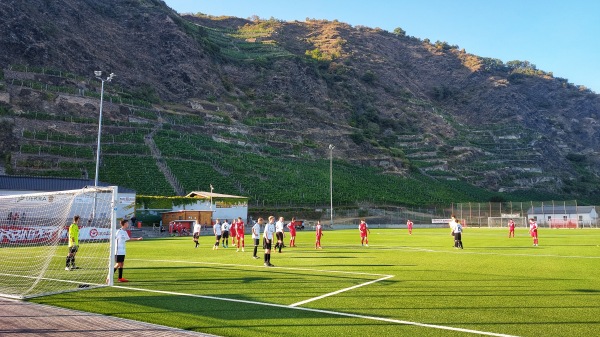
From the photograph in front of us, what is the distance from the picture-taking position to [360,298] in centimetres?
1102

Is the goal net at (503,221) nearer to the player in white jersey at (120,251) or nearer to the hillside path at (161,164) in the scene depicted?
the hillside path at (161,164)

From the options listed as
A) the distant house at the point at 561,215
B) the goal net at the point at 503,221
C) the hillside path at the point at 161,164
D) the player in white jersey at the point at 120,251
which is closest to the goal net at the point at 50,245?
the player in white jersey at the point at 120,251

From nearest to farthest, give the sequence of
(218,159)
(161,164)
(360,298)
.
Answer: (360,298) → (161,164) → (218,159)

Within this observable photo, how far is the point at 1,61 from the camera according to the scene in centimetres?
8156

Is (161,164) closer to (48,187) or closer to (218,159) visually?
(218,159)

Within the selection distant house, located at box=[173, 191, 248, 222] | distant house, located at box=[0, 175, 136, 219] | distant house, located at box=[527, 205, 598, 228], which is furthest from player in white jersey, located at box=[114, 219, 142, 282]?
distant house, located at box=[527, 205, 598, 228]

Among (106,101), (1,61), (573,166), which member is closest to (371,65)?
(573,166)

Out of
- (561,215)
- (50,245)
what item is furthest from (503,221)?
(50,245)

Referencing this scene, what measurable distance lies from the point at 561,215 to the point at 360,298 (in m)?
64.7

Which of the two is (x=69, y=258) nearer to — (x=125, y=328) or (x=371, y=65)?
(x=125, y=328)

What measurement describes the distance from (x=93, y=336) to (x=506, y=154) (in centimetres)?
12028

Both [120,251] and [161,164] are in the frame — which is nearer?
[120,251]

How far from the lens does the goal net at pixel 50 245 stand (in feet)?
43.9

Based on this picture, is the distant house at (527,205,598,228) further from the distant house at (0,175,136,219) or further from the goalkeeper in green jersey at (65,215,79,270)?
the goalkeeper in green jersey at (65,215,79,270)
